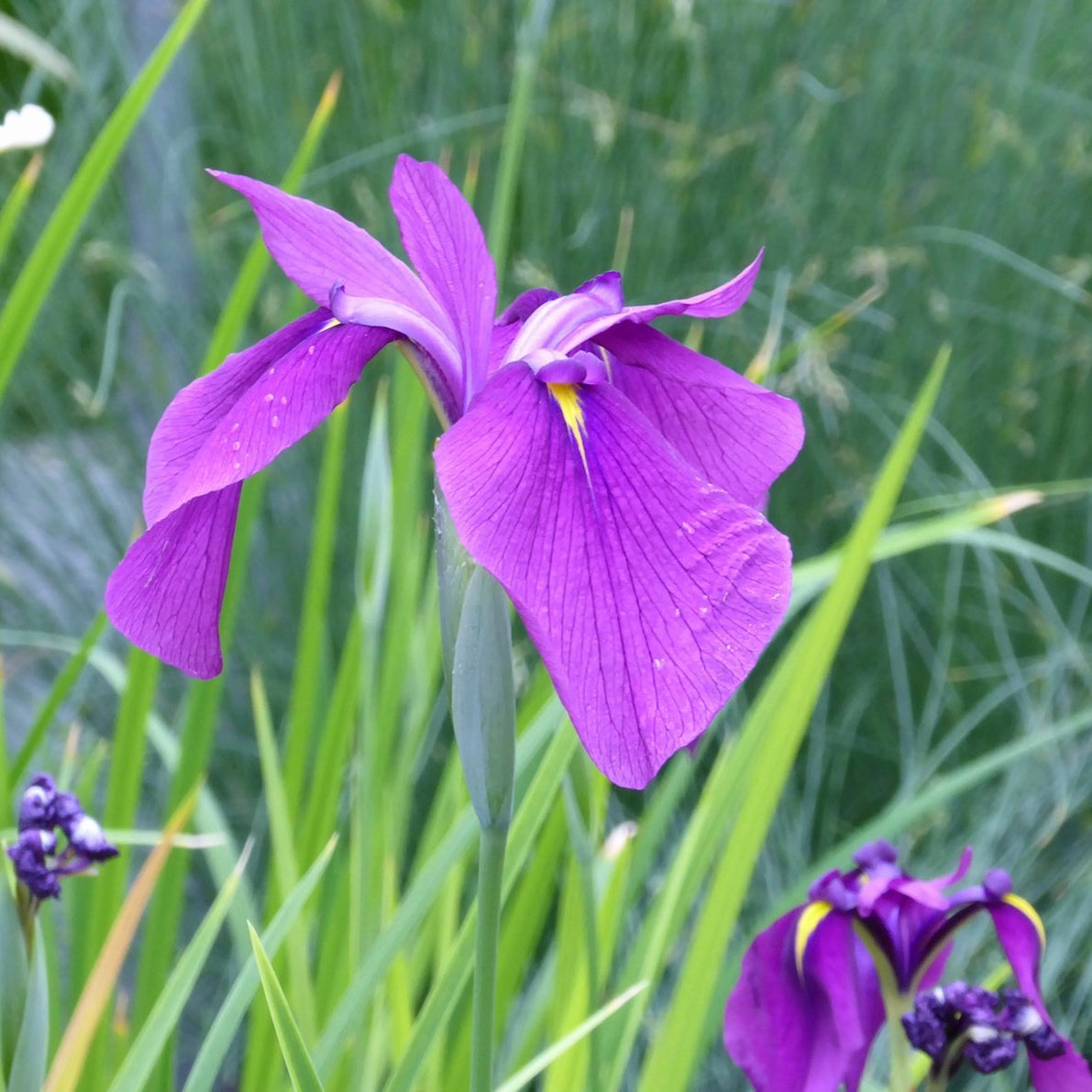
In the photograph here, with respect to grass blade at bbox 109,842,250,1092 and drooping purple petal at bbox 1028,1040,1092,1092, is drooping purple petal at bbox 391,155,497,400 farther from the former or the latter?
drooping purple petal at bbox 1028,1040,1092,1092

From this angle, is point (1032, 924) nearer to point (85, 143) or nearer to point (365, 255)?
point (365, 255)

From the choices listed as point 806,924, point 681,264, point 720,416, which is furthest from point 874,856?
point 681,264

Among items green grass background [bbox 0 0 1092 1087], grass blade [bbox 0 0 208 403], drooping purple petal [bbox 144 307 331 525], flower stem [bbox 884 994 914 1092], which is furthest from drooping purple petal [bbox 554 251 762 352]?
green grass background [bbox 0 0 1092 1087]

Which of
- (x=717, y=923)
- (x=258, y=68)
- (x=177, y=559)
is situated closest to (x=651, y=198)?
(x=258, y=68)

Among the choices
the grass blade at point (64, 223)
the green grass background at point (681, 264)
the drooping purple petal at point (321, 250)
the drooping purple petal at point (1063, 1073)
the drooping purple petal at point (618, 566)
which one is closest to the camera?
the drooping purple petal at point (618, 566)

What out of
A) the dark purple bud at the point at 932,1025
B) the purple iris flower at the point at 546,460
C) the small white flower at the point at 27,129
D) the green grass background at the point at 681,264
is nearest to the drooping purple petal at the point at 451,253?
the purple iris flower at the point at 546,460

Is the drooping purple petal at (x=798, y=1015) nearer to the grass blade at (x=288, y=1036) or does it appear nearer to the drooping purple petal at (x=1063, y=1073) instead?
the drooping purple petal at (x=1063, y=1073)
